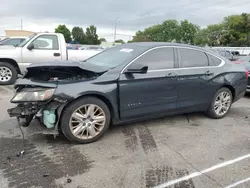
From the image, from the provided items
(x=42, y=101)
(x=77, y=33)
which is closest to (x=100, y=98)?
(x=42, y=101)

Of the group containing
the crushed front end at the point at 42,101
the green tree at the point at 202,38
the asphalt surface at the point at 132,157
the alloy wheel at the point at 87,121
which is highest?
the green tree at the point at 202,38

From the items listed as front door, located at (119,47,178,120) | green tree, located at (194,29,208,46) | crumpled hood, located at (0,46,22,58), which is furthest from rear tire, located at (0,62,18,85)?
green tree, located at (194,29,208,46)

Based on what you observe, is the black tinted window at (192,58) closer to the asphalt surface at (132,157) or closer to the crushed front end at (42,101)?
the asphalt surface at (132,157)

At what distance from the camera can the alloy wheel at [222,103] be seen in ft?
16.9

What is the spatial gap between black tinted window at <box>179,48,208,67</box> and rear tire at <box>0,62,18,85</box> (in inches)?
230

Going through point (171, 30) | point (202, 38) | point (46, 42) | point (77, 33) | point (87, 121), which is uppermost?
point (171, 30)

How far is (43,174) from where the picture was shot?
115 inches

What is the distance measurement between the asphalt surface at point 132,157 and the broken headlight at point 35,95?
2.37ft

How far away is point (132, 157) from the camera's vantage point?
3412 millimetres

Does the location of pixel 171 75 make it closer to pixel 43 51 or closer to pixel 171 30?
pixel 43 51

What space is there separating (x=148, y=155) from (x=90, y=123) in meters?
1.01

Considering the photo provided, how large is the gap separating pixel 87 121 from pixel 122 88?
0.76 meters

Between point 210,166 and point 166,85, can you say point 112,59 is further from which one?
point 210,166

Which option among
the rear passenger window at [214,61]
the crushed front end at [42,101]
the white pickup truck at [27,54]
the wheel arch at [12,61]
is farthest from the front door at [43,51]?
the rear passenger window at [214,61]
